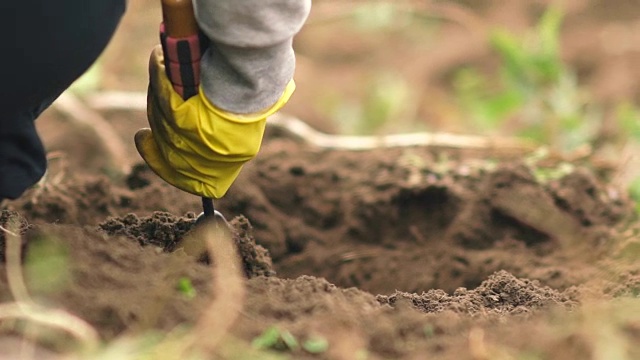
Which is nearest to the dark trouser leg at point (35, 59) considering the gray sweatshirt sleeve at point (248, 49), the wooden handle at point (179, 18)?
the wooden handle at point (179, 18)

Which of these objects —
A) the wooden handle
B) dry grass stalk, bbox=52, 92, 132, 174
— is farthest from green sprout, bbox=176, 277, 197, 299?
dry grass stalk, bbox=52, 92, 132, 174

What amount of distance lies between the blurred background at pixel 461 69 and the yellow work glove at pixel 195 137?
5.27ft

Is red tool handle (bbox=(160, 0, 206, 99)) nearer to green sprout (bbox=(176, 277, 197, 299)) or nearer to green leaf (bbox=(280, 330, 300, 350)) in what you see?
green sprout (bbox=(176, 277, 197, 299))

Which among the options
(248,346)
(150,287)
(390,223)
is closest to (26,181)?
(150,287)

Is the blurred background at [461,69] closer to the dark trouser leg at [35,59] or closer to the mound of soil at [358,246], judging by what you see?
the mound of soil at [358,246]

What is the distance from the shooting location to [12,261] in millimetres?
1910

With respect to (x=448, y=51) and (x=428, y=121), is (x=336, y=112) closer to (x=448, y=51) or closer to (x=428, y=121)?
(x=428, y=121)

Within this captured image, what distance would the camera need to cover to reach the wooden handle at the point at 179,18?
1.98m

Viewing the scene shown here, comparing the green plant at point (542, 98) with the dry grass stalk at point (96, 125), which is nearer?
the dry grass stalk at point (96, 125)

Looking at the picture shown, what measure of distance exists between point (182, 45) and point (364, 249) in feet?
3.65

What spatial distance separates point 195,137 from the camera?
2.09m

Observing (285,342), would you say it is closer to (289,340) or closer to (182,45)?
(289,340)

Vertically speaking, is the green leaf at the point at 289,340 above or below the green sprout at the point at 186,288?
above

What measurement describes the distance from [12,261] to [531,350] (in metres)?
0.86
